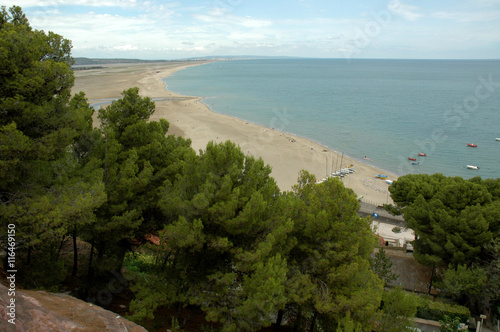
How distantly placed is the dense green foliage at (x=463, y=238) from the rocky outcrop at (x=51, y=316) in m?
13.2

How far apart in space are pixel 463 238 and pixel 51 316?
15700mm

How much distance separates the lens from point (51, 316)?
5.75 metres

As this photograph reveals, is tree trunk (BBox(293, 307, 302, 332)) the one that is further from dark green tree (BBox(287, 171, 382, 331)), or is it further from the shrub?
the shrub

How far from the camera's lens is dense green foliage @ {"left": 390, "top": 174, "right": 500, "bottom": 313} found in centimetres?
1365

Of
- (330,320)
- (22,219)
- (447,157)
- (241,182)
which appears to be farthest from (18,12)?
(447,157)

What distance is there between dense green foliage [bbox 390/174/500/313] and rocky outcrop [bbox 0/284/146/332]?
1324cm

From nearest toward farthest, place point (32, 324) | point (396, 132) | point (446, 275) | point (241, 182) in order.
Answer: point (32, 324), point (241, 182), point (446, 275), point (396, 132)

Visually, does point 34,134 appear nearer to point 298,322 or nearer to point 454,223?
point 298,322

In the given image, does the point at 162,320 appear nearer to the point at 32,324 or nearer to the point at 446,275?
the point at 32,324

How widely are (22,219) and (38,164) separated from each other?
1.74m

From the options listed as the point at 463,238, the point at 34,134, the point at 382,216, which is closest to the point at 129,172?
the point at 34,134

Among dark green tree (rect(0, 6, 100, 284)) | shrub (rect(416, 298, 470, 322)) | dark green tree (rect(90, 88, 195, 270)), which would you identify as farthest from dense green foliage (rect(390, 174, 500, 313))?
dark green tree (rect(0, 6, 100, 284))

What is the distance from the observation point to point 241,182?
921 cm

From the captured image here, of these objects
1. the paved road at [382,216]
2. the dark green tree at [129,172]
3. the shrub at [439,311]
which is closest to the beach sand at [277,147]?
the paved road at [382,216]
